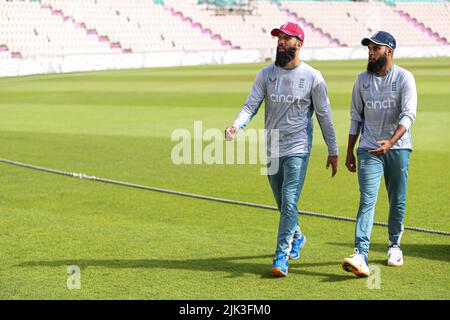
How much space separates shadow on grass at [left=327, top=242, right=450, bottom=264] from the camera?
7.29 metres

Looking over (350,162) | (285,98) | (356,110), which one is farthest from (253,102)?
(350,162)

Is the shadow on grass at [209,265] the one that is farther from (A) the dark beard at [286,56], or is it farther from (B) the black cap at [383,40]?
(B) the black cap at [383,40]

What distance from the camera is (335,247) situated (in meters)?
7.70

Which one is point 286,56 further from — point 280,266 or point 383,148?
point 280,266

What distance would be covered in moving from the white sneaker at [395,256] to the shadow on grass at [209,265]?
0.46 meters

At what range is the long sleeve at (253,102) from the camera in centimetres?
695

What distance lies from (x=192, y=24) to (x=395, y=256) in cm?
5137

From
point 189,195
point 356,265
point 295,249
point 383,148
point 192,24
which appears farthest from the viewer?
point 192,24

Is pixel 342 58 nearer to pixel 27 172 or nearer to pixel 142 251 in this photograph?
pixel 27 172

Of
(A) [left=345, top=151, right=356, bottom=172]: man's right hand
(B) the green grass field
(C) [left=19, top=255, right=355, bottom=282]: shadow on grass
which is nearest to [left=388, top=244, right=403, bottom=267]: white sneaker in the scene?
(B) the green grass field

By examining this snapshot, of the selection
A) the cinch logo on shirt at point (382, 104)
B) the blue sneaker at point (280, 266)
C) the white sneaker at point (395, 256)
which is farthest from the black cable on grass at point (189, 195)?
the blue sneaker at point (280, 266)

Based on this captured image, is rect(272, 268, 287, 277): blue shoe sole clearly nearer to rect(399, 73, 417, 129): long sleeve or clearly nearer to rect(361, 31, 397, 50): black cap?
rect(399, 73, 417, 129): long sleeve

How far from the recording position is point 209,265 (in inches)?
278

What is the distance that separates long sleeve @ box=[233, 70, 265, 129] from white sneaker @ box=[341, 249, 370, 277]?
1493 mm
